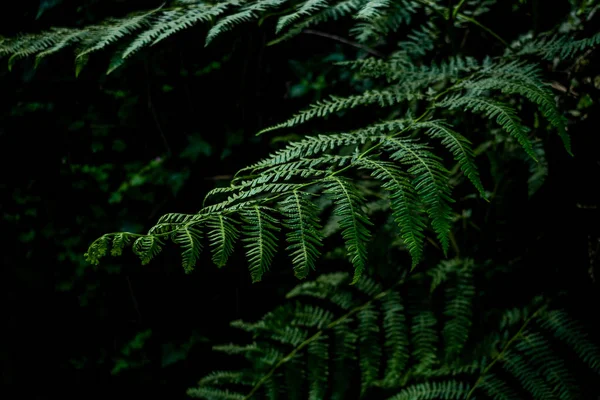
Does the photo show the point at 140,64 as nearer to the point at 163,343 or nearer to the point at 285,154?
the point at 163,343

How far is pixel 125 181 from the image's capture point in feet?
8.41

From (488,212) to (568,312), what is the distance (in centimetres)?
41

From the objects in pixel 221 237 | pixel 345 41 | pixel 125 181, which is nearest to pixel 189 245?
pixel 221 237

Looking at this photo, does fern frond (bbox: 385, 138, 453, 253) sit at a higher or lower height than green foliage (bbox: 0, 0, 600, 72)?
lower

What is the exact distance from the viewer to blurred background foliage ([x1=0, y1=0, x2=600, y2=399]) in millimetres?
2443

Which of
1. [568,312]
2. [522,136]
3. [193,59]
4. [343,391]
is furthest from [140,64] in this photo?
[568,312]

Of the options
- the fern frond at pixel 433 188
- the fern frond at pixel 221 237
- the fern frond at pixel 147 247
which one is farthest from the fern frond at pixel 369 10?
the fern frond at pixel 147 247

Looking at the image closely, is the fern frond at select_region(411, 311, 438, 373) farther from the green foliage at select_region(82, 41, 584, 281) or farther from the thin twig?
the thin twig

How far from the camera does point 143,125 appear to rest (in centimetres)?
256

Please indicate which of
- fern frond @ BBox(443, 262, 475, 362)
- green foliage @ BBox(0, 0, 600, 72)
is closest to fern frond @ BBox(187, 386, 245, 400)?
fern frond @ BBox(443, 262, 475, 362)

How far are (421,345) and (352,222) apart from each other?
828 millimetres

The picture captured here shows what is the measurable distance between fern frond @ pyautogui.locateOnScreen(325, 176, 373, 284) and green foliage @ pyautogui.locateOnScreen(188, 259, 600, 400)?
750 mm

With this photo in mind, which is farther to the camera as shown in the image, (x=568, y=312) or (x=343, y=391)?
(x=343, y=391)

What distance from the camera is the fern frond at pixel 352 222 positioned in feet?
2.84
